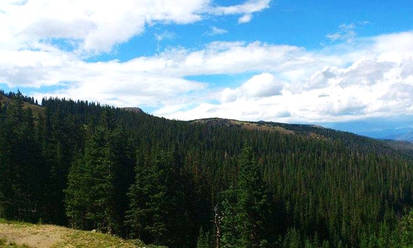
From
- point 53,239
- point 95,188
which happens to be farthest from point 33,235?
point 95,188

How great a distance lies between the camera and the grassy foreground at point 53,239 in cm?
2977

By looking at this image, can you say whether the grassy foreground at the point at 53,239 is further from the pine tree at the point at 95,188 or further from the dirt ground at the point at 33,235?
the pine tree at the point at 95,188

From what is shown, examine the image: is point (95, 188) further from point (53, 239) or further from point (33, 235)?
point (53, 239)

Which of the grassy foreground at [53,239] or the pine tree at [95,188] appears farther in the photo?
the pine tree at [95,188]

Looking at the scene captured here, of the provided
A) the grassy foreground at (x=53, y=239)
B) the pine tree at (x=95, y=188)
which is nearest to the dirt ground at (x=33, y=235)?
the grassy foreground at (x=53, y=239)

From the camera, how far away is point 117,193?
53375 millimetres

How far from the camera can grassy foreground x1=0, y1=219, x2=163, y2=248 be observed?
2977 centimetres

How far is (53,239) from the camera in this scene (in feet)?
107

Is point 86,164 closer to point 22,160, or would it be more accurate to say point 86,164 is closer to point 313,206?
point 22,160

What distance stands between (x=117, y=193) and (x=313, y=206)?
323ft

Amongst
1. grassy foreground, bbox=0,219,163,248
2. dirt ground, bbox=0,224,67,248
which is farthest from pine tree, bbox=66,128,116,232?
grassy foreground, bbox=0,219,163,248

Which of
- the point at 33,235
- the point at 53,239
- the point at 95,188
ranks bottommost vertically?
the point at 33,235

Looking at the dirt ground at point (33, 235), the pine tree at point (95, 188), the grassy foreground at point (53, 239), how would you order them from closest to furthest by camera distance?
the grassy foreground at point (53, 239) < the dirt ground at point (33, 235) < the pine tree at point (95, 188)

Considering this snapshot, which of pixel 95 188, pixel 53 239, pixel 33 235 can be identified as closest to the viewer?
pixel 53 239
